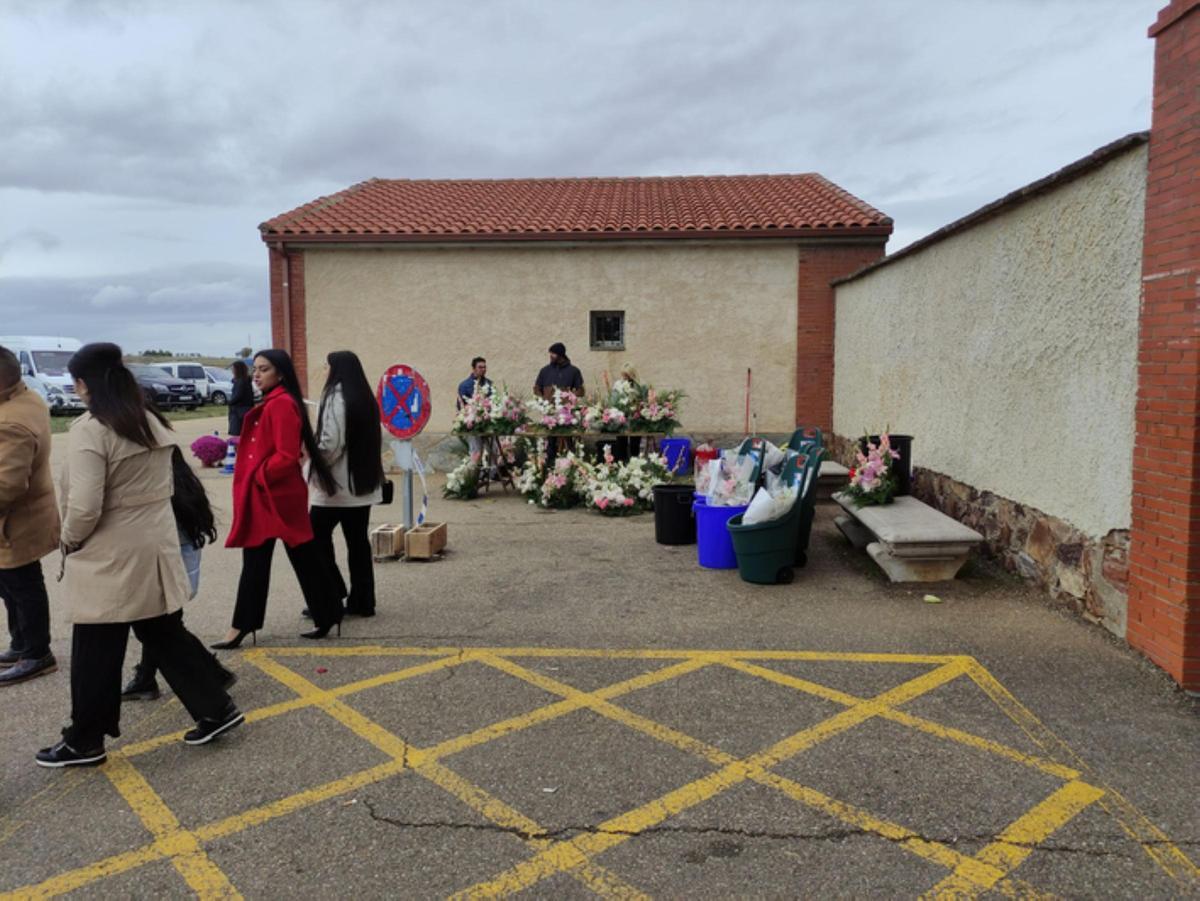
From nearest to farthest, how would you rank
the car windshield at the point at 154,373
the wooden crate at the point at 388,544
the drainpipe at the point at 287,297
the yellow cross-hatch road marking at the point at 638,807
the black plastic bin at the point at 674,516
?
1. the yellow cross-hatch road marking at the point at 638,807
2. the wooden crate at the point at 388,544
3. the black plastic bin at the point at 674,516
4. the drainpipe at the point at 287,297
5. the car windshield at the point at 154,373

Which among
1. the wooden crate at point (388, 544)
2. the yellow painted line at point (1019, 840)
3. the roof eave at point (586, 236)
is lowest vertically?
the yellow painted line at point (1019, 840)

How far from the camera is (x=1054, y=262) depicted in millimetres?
6031

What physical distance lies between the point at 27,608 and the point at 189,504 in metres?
1.20

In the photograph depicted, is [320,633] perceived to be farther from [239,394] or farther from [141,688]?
[239,394]

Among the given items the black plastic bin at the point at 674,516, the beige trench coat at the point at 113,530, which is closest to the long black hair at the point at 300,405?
the beige trench coat at the point at 113,530

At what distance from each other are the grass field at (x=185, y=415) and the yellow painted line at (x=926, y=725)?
22.5m

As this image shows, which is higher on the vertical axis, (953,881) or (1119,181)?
(1119,181)

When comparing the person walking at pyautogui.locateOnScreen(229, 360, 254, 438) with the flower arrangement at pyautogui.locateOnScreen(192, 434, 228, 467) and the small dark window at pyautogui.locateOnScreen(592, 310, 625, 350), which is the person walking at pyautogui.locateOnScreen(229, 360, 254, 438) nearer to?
the flower arrangement at pyautogui.locateOnScreen(192, 434, 228, 467)

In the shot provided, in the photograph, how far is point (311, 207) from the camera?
15.6 meters

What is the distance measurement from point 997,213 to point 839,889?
593cm

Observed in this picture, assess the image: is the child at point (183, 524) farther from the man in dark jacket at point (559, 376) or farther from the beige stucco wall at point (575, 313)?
the beige stucco wall at point (575, 313)

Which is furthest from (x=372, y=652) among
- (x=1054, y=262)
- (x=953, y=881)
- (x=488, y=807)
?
(x=1054, y=262)

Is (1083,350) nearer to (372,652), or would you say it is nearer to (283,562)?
(372,652)

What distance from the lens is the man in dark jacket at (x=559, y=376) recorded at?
12227mm
